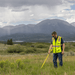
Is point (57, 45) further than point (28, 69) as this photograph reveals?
Yes

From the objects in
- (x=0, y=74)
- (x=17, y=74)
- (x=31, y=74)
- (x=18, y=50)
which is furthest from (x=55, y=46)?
(x=18, y=50)

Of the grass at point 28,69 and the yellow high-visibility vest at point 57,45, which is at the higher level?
the yellow high-visibility vest at point 57,45

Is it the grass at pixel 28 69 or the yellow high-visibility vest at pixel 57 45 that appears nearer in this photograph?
the grass at pixel 28 69

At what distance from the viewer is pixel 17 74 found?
464 cm

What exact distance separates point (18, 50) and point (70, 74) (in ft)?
67.5

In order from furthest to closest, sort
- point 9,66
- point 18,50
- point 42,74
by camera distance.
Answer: point 18,50
point 9,66
point 42,74

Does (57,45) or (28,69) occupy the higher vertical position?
(57,45)

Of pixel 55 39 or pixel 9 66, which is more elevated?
pixel 55 39

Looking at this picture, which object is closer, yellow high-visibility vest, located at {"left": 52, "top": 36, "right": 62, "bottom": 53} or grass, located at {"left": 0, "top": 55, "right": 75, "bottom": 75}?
grass, located at {"left": 0, "top": 55, "right": 75, "bottom": 75}

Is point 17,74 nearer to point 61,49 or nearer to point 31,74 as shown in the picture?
point 31,74

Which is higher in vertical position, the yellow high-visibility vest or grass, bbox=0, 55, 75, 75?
the yellow high-visibility vest

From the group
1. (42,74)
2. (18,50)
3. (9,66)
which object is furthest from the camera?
(18,50)

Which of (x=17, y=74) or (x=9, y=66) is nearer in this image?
(x=17, y=74)

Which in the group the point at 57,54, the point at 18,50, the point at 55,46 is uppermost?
the point at 55,46
